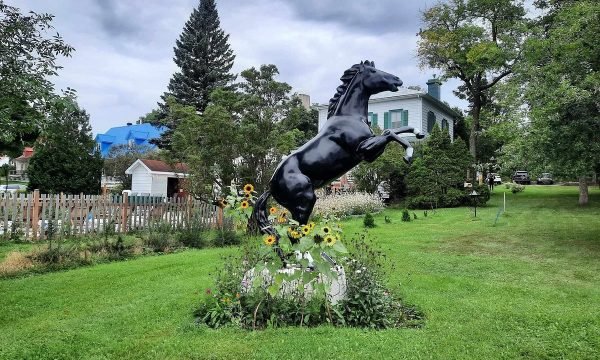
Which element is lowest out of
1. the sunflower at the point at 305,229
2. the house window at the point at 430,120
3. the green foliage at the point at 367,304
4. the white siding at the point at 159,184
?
the green foliage at the point at 367,304

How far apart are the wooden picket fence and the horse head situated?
833 cm

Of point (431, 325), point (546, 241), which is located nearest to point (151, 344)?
point (431, 325)

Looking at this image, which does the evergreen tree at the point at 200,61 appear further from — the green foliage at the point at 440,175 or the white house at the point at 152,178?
the green foliage at the point at 440,175

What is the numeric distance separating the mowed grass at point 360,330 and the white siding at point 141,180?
18.3 meters

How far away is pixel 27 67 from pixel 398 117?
89.3 feet

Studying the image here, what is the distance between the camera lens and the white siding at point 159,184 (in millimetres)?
27828

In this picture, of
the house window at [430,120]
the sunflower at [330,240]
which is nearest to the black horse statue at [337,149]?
the sunflower at [330,240]

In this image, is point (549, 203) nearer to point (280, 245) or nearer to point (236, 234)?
point (236, 234)

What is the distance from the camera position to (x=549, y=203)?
24.0m

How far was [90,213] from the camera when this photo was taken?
13.7 m

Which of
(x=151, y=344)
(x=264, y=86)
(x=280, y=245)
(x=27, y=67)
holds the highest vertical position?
(x=264, y=86)

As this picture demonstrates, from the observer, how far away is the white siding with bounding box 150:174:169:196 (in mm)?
27828

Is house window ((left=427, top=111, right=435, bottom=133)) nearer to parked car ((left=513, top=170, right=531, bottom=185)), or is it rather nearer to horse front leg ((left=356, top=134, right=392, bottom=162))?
parked car ((left=513, top=170, right=531, bottom=185))

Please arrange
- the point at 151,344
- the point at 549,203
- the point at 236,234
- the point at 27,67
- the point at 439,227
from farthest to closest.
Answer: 1. the point at 549,203
2. the point at 439,227
3. the point at 236,234
4. the point at 27,67
5. the point at 151,344
